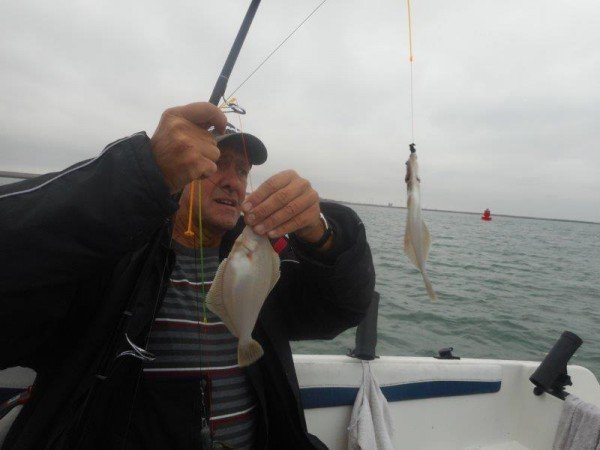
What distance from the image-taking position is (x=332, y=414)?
3.12 meters

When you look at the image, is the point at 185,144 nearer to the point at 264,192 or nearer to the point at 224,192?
the point at 264,192

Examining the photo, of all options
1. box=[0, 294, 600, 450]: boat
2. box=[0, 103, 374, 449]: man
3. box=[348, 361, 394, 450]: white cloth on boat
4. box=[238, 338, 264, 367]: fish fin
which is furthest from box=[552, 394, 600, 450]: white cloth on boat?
box=[238, 338, 264, 367]: fish fin

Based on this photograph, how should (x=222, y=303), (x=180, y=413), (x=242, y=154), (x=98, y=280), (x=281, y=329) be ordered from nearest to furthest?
(x=222, y=303) < (x=98, y=280) < (x=180, y=413) < (x=281, y=329) < (x=242, y=154)

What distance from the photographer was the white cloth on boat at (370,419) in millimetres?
2912

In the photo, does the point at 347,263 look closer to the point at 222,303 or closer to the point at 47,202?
the point at 222,303

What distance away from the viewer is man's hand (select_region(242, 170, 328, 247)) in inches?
61.2

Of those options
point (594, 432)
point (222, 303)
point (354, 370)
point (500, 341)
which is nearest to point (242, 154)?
point (222, 303)

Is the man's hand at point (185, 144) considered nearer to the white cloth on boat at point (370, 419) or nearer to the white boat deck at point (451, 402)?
the white boat deck at point (451, 402)

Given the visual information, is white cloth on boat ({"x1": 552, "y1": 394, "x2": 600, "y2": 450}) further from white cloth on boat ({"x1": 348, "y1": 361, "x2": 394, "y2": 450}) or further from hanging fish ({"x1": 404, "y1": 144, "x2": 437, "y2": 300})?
hanging fish ({"x1": 404, "y1": 144, "x2": 437, "y2": 300})

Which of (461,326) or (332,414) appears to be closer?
(332,414)

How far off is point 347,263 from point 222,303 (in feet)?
2.49

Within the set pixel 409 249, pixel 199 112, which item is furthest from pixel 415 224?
pixel 199 112

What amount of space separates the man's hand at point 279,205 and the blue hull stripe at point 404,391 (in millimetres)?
1822

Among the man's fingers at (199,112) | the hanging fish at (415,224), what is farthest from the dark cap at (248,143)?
the hanging fish at (415,224)
